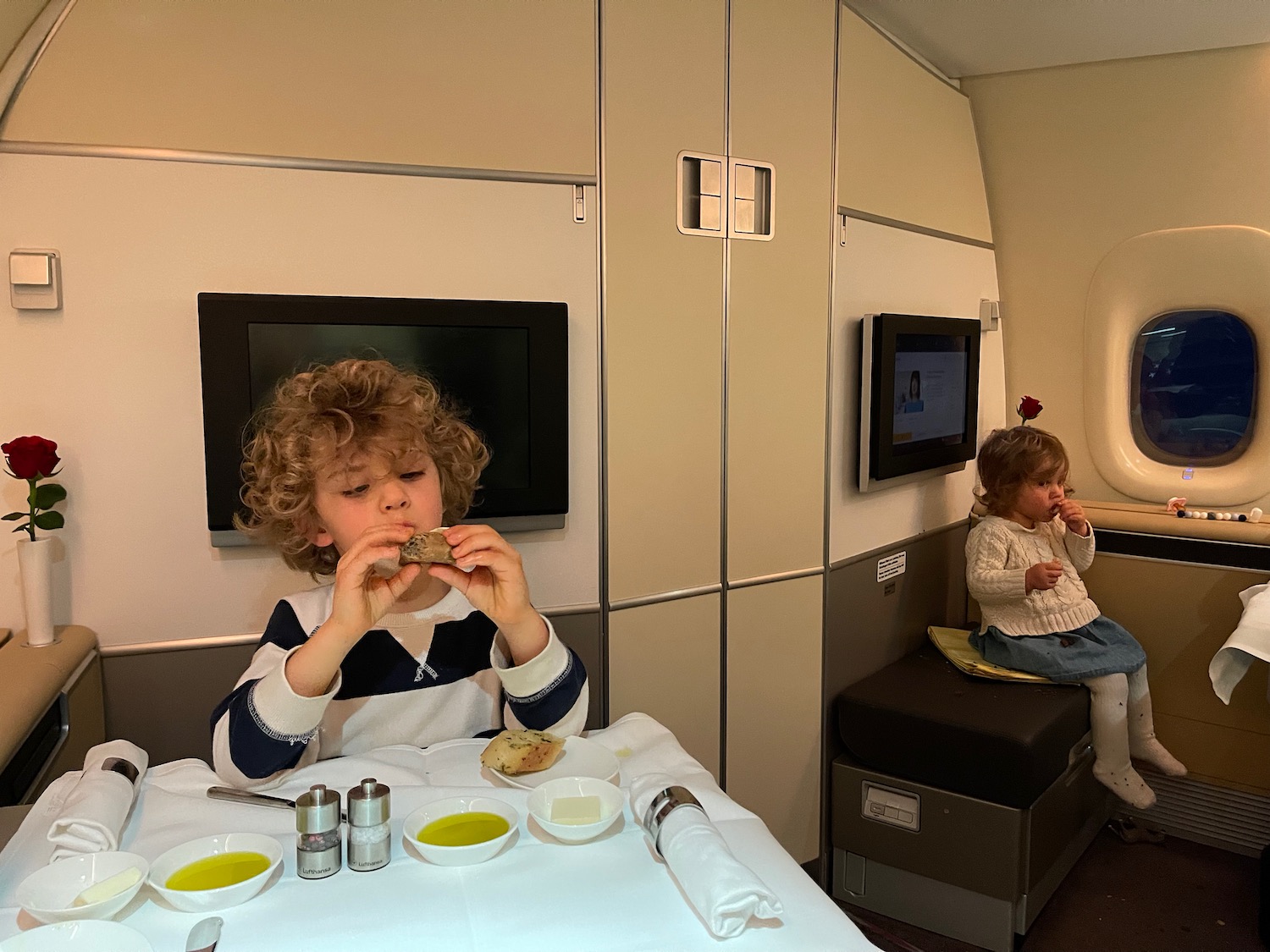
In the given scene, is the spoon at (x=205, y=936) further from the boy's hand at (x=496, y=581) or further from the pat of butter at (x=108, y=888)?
the boy's hand at (x=496, y=581)

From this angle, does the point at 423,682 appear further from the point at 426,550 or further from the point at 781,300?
the point at 781,300

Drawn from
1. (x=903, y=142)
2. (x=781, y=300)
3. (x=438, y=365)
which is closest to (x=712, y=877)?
(x=438, y=365)

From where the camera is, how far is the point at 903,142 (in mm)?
3512

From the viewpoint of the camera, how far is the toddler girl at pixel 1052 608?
10.8 feet

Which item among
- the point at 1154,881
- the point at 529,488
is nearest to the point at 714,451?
the point at 529,488

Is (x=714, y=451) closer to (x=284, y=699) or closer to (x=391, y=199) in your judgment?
(x=391, y=199)

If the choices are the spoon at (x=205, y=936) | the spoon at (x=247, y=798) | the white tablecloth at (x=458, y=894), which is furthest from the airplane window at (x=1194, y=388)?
the spoon at (x=205, y=936)

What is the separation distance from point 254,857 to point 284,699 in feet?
1.03

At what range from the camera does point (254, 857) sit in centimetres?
122

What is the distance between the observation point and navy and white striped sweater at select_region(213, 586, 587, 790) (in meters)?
1.72

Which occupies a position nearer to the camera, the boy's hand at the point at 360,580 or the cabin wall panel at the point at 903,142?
the boy's hand at the point at 360,580

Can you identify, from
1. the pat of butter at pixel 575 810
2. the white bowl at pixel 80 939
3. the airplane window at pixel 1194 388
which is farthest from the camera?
the airplane window at pixel 1194 388

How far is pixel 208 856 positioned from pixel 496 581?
61cm

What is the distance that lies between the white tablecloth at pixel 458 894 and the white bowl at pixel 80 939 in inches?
1.6
